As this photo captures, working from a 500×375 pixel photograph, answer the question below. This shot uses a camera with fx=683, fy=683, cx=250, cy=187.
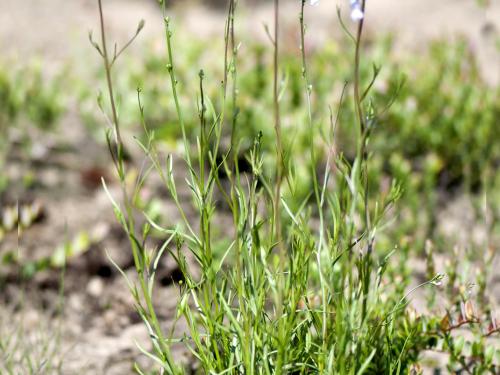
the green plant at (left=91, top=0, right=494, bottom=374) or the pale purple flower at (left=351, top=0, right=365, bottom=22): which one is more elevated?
the pale purple flower at (left=351, top=0, right=365, bottom=22)

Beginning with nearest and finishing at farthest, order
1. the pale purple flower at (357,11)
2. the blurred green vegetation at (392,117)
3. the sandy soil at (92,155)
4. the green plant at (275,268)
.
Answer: the pale purple flower at (357,11), the green plant at (275,268), the sandy soil at (92,155), the blurred green vegetation at (392,117)

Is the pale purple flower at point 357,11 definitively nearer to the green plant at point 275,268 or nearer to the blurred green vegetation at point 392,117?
the green plant at point 275,268

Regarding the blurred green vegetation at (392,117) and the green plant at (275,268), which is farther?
the blurred green vegetation at (392,117)

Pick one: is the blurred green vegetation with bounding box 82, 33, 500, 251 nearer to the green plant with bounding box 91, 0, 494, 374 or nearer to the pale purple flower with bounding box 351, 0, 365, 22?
the green plant with bounding box 91, 0, 494, 374

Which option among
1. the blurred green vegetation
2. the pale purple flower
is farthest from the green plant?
the blurred green vegetation

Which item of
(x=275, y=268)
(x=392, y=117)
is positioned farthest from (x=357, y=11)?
(x=392, y=117)

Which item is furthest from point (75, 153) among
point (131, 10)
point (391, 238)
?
point (131, 10)

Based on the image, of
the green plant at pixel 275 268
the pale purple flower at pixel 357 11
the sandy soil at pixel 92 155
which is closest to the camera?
the pale purple flower at pixel 357 11

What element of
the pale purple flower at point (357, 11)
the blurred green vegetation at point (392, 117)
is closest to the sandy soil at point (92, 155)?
the blurred green vegetation at point (392, 117)

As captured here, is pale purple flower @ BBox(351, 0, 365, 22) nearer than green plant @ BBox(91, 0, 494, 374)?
Yes

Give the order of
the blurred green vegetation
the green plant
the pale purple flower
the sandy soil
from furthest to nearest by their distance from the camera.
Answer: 1. the blurred green vegetation
2. the sandy soil
3. the green plant
4. the pale purple flower
